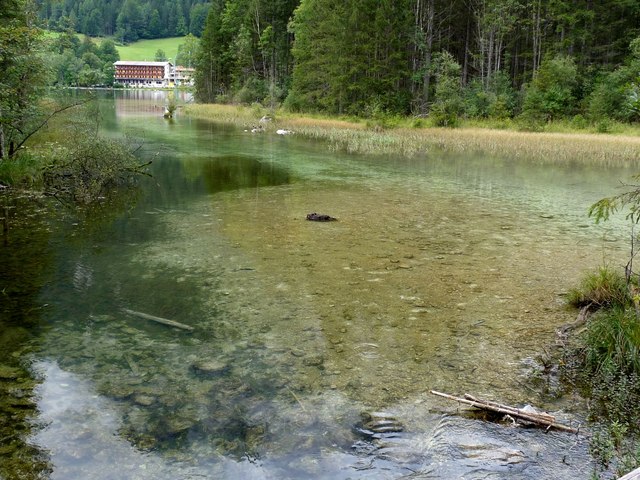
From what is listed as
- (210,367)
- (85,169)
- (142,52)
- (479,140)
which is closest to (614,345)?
(210,367)

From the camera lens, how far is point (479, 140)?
28438mm

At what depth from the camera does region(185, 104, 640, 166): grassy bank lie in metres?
24.3

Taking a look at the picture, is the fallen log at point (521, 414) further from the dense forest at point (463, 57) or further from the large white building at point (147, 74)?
the large white building at point (147, 74)

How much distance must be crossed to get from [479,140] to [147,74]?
545 ft

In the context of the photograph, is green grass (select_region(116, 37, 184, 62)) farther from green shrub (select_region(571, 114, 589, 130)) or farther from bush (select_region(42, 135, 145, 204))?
bush (select_region(42, 135, 145, 204))

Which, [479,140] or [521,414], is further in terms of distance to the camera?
[479,140]

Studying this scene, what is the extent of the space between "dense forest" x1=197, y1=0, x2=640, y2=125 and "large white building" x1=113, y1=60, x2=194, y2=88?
131m

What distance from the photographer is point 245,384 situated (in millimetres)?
A: 5000

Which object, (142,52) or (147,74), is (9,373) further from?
(142,52)

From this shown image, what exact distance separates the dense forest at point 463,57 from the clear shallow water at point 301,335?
86.9 ft

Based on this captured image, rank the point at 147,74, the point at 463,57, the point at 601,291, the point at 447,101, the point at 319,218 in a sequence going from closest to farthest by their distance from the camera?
the point at 601,291
the point at 319,218
the point at 447,101
the point at 463,57
the point at 147,74

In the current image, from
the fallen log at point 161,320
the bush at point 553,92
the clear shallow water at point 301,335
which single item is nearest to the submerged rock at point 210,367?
the clear shallow water at point 301,335

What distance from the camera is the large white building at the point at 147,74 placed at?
553ft

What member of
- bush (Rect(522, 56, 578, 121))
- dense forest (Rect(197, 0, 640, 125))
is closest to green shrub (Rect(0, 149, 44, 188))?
dense forest (Rect(197, 0, 640, 125))
